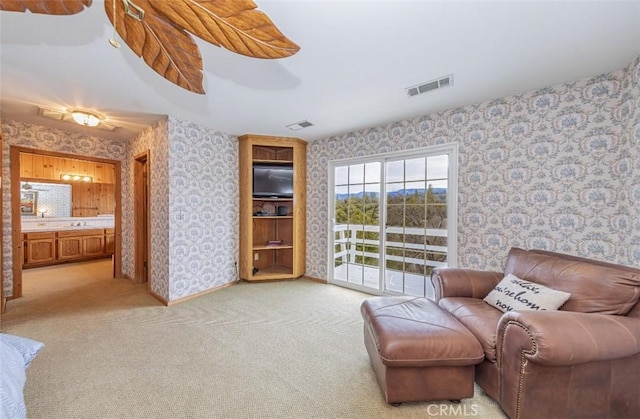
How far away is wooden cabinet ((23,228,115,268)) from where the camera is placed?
4531 millimetres

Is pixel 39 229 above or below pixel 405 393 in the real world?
above

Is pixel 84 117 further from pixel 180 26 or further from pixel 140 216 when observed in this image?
pixel 180 26

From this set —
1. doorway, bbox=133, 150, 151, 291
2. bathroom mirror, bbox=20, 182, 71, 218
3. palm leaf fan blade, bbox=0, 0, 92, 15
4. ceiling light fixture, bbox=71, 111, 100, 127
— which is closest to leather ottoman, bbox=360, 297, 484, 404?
palm leaf fan blade, bbox=0, 0, 92, 15

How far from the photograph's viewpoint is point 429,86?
2188mm

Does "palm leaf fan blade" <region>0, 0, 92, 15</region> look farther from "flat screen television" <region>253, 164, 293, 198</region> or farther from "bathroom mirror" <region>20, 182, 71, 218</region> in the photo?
"bathroom mirror" <region>20, 182, 71, 218</region>

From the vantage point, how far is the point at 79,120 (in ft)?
8.81

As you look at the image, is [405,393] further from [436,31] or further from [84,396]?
[436,31]

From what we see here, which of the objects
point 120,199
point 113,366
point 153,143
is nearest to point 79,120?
point 153,143

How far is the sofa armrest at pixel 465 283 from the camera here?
2.04 m

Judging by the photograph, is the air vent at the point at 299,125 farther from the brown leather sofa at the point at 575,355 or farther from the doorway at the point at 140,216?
the brown leather sofa at the point at 575,355

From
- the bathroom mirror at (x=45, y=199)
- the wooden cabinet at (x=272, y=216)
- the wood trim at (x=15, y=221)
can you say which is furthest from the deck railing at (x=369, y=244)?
the bathroom mirror at (x=45, y=199)

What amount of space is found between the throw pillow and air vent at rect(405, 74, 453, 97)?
1.69 m

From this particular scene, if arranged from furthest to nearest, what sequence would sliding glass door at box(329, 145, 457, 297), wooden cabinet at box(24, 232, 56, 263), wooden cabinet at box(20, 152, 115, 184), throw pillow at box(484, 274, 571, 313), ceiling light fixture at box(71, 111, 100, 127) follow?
wooden cabinet at box(20, 152, 115, 184), wooden cabinet at box(24, 232, 56, 263), sliding glass door at box(329, 145, 457, 297), ceiling light fixture at box(71, 111, 100, 127), throw pillow at box(484, 274, 571, 313)

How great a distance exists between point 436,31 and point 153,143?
338 centimetres
